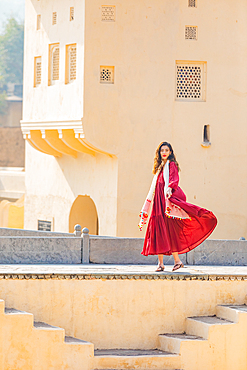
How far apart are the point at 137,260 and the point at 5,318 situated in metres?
2.71

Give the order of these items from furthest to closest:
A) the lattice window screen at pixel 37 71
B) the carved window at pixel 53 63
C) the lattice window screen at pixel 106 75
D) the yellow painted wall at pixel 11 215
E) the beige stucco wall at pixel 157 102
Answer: the yellow painted wall at pixel 11 215, the lattice window screen at pixel 37 71, the carved window at pixel 53 63, the lattice window screen at pixel 106 75, the beige stucco wall at pixel 157 102

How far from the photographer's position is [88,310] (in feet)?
28.2

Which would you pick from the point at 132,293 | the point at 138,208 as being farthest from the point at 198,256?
the point at 138,208

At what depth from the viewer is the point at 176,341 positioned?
8.39 metres

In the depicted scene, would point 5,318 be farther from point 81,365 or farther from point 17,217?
point 17,217

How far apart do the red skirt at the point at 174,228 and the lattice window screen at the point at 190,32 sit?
7.20 meters

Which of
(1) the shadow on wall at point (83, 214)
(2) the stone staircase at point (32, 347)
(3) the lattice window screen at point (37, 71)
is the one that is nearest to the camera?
(2) the stone staircase at point (32, 347)

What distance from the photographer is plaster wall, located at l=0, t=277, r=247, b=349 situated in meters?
8.40

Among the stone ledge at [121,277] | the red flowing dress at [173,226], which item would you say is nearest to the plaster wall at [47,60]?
the red flowing dress at [173,226]

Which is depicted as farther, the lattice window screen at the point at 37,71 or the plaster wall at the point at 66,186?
the lattice window screen at the point at 37,71

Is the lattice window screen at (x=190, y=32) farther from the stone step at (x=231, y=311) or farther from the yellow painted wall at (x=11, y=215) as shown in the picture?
the yellow painted wall at (x=11, y=215)

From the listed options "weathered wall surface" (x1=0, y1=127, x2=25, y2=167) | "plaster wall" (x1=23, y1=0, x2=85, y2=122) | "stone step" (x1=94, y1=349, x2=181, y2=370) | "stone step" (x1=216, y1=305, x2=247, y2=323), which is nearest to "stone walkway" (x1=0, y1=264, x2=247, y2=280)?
"stone step" (x1=216, y1=305, x2=247, y2=323)

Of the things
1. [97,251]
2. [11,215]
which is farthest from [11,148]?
[97,251]

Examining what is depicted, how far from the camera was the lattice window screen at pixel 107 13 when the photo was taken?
49.9 ft
